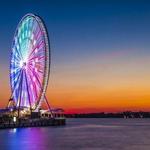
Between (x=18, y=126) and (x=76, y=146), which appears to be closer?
(x=76, y=146)

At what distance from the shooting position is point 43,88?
6962cm

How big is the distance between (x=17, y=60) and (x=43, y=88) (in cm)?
702

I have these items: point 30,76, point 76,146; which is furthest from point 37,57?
point 76,146

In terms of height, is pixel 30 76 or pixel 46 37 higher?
pixel 46 37

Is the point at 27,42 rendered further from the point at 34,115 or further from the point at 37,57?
the point at 34,115

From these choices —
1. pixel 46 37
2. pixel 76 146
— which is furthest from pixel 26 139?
pixel 46 37

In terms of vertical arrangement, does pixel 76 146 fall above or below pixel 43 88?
below

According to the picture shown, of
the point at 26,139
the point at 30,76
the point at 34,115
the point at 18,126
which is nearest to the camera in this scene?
the point at 26,139

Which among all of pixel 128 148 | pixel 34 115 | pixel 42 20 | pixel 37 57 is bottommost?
pixel 128 148

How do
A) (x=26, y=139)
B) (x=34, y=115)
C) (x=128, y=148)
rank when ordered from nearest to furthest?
(x=128, y=148) < (x=26, y=139) < (x=34, y=115)

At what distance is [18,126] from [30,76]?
19.4m

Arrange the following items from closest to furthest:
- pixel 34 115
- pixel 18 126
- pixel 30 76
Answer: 1. pixel 30 76
2. pixel 18 126
3. pixel 34 115

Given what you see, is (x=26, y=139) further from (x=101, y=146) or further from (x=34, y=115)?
(x=34, y=115)

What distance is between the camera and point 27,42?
232 ft
